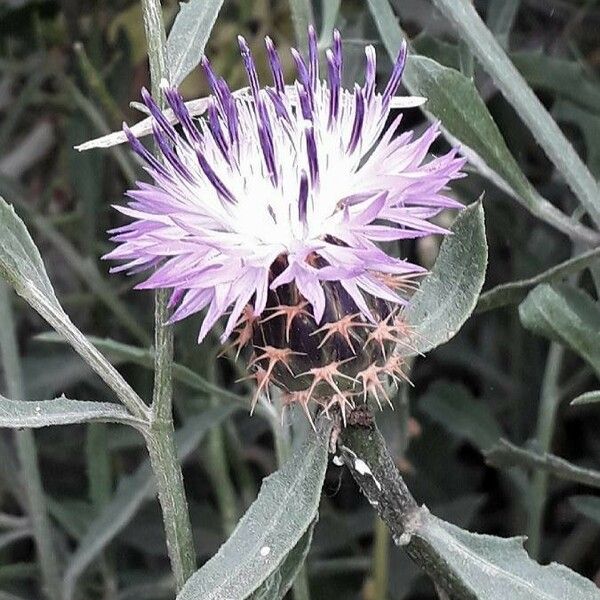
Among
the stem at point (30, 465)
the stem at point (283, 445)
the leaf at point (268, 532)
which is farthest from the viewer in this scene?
the stem at point (30, 465)

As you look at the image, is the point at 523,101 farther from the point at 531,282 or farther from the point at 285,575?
the point at 285,575

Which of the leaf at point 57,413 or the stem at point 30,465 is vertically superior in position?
the leaf at point 57,413

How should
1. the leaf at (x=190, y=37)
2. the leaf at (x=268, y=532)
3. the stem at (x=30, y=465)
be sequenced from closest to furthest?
the leaf at (x=268, y=532), the leaf at (x=190, y=37), the stem at (x=30, y=465)

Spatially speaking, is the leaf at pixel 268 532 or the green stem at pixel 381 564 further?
the green stem at pixel 381 564

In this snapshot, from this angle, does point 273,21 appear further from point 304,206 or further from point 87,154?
point 304,206

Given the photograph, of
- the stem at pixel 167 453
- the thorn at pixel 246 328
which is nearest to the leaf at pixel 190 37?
the stem at pixel 167 453

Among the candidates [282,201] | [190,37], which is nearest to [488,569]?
[282,201]

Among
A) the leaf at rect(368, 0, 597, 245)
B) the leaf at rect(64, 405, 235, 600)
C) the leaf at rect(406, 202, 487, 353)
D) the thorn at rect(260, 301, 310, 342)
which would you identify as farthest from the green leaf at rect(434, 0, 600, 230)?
the leaf at rect(64, 405, 235, 600)

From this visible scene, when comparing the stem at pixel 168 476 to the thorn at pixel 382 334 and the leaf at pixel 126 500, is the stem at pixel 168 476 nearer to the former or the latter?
the thorn at pixel 382 334
